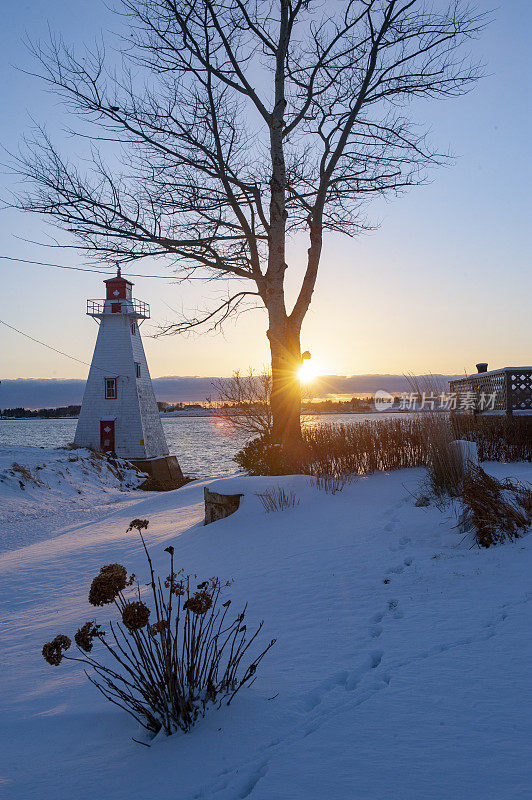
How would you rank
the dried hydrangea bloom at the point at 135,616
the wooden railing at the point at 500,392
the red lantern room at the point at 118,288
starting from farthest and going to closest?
1. the red lantern room at the point at 118,288
2. the wooden railing at the point at 500,392
3. the dried hydrangea bloom at the point at 135,616

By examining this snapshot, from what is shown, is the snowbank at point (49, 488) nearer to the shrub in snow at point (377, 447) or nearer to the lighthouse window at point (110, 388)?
the shrub in snow at point (377, 447)

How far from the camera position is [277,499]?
26.3 ft

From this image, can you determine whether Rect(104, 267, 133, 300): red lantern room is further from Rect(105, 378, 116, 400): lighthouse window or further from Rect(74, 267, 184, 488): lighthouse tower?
Rect(105, 378, 116, 400): lighthouse window

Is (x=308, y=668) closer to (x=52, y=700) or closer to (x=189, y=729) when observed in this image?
(x=189, y=729)

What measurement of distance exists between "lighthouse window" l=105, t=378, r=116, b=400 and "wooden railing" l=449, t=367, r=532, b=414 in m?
17.6

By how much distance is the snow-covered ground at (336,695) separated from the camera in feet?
6.85

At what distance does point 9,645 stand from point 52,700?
1.42 meters

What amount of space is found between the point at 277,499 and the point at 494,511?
3.59 m

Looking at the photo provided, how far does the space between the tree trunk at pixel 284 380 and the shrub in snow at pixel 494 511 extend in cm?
662

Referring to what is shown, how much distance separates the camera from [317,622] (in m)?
Result: 3.80

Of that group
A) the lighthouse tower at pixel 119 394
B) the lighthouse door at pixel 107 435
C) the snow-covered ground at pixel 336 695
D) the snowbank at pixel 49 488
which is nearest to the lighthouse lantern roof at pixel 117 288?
the lighthouse tower at pixel 119 394

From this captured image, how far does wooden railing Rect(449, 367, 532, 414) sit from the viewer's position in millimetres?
14898

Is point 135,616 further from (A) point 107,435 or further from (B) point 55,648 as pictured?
(A) point 107,435

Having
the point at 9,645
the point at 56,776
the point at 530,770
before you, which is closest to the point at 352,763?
the point at 530,770
